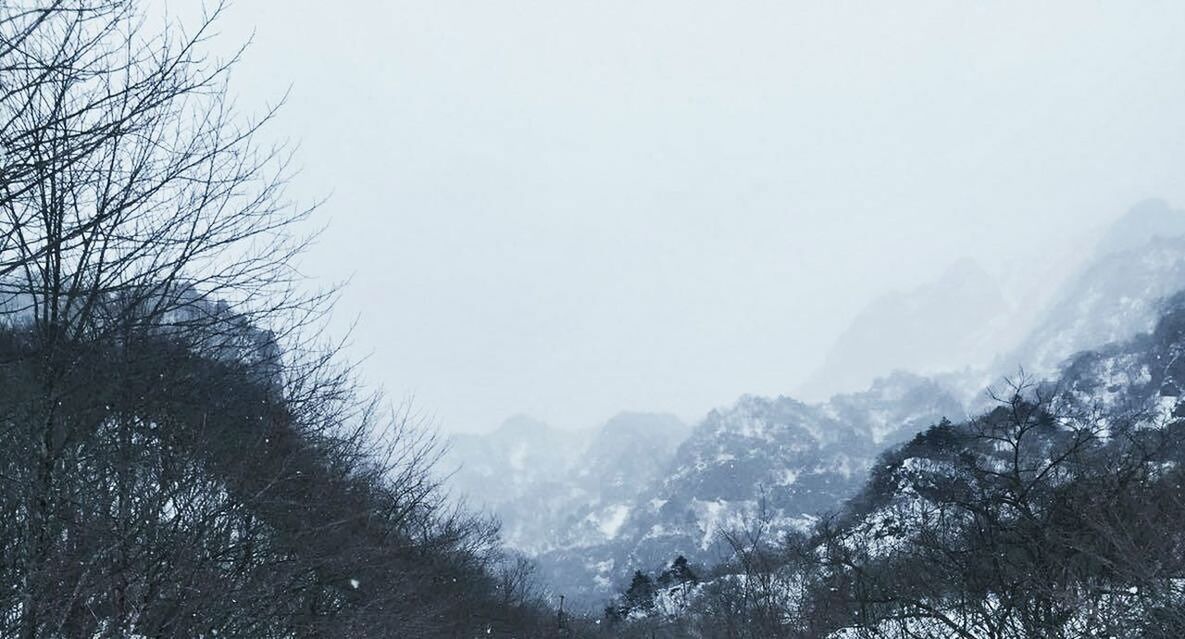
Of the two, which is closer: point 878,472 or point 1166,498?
point 1166,498

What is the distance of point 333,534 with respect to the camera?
39.8 feet

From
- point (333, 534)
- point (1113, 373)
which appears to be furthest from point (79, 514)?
point (1113, 373)

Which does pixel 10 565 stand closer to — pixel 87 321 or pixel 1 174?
pixel 87 321

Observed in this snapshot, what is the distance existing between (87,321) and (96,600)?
227cm

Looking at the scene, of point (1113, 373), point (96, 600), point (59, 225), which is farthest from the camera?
point (1113, 373)

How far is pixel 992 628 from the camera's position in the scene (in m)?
8.62

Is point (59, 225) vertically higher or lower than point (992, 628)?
higher

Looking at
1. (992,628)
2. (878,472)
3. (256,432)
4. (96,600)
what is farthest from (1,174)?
(878,472)

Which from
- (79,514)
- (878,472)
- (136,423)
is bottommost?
(79,514)


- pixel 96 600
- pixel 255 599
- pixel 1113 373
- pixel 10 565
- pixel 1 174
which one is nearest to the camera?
pixel 1 174

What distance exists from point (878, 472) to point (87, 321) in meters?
82.2

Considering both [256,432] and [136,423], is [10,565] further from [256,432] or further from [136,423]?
[256,432]

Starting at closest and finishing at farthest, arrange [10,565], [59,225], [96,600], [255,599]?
[59,225], [10,565], [96,600], [255,599]

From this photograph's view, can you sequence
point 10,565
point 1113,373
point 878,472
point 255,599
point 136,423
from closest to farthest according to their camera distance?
point 10,565
point 136,423
point 255,599
point 878,472
point 1113,373
